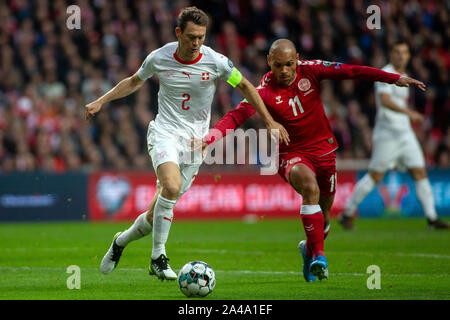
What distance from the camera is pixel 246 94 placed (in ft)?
24.7

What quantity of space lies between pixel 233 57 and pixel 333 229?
6597 millimetres

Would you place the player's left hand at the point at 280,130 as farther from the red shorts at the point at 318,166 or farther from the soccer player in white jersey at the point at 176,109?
the red shorts at the point at 318,166

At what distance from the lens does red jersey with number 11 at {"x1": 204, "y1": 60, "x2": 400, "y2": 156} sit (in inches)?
308

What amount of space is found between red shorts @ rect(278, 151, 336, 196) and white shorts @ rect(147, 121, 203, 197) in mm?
851

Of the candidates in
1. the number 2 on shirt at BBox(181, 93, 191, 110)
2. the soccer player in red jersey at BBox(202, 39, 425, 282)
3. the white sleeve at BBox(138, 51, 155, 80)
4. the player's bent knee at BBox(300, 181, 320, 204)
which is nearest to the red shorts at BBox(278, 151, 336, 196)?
the soccer player in red jersey at BBox(202, 39, 425, 282)

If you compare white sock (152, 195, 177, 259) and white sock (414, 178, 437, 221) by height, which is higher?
white sock (152, 195, 177, 259)

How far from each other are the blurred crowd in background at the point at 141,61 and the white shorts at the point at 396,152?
4.90 m

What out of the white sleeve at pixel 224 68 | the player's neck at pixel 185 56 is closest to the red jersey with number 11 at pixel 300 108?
the white sleeve at pixel 224 68

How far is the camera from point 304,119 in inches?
312

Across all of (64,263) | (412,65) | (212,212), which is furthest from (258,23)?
(64,263)

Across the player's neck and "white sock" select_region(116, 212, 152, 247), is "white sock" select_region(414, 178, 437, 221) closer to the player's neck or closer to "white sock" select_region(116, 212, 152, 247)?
"white sock" select_region(116, 212, 152, 247)

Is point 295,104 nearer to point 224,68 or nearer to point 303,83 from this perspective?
point 303,83

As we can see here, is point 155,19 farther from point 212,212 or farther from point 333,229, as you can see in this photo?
point 333,229

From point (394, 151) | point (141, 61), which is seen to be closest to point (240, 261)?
point (394, 151)
